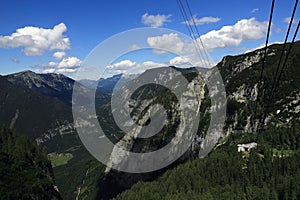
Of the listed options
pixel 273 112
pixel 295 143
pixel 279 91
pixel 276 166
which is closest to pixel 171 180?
pixel 276 166

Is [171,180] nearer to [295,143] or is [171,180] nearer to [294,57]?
[295,143]

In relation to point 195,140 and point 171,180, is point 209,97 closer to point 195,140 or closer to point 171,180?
point 195,140

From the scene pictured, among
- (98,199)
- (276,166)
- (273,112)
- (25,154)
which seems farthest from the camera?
(98,199)

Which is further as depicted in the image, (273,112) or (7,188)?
(273,112)

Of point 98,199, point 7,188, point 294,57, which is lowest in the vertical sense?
point 98,199

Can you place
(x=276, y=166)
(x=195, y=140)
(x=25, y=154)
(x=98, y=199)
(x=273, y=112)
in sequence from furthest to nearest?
(x=98, y=199) < (x=195, y=140) < (x=273, y=112) < (x=25, y=154) < (x=276, y=166)

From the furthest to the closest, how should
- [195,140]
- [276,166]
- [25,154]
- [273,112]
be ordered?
[195,140]
[273,112]
[25,154]
[276,166]

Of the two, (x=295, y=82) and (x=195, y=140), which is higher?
(x=295, y=82)

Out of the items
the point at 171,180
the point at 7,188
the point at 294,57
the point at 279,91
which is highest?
the point at 294,57

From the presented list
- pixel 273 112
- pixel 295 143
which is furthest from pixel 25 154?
pixel 273 112
